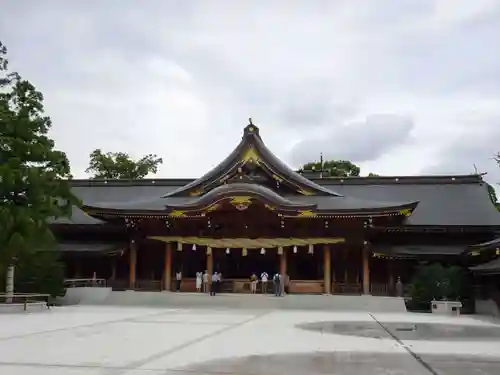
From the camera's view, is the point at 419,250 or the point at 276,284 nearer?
the point at 276,284

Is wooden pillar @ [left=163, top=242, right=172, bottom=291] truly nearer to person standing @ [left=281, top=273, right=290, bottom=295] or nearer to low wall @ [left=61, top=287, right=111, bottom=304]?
low wall @ [left=61, top=287, right=111, bottom=304]

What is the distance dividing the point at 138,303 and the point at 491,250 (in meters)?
15.1

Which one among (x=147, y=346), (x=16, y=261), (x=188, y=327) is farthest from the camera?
(x=16, y=261)

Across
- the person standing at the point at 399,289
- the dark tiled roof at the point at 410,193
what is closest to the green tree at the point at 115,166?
the dark tiled roof at the point at 410,193

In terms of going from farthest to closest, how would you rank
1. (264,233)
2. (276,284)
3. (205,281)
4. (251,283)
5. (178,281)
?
1. (178,281)
2. (264,233)
3. (205,281)
4. (251,283)
5. (276,284)

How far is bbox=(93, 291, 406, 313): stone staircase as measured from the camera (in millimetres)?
24422

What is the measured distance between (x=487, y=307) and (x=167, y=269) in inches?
575

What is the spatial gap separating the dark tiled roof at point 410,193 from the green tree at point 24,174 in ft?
28.6

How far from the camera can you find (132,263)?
28844 mm

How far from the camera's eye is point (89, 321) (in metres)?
16.0

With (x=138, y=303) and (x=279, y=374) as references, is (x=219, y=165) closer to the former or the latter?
(x=138, y=303)

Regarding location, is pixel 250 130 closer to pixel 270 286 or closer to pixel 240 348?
pixel 270 286

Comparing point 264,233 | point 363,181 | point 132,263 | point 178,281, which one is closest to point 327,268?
point 264,233

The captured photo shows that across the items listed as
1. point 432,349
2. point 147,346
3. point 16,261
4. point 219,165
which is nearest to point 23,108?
point 16,261
